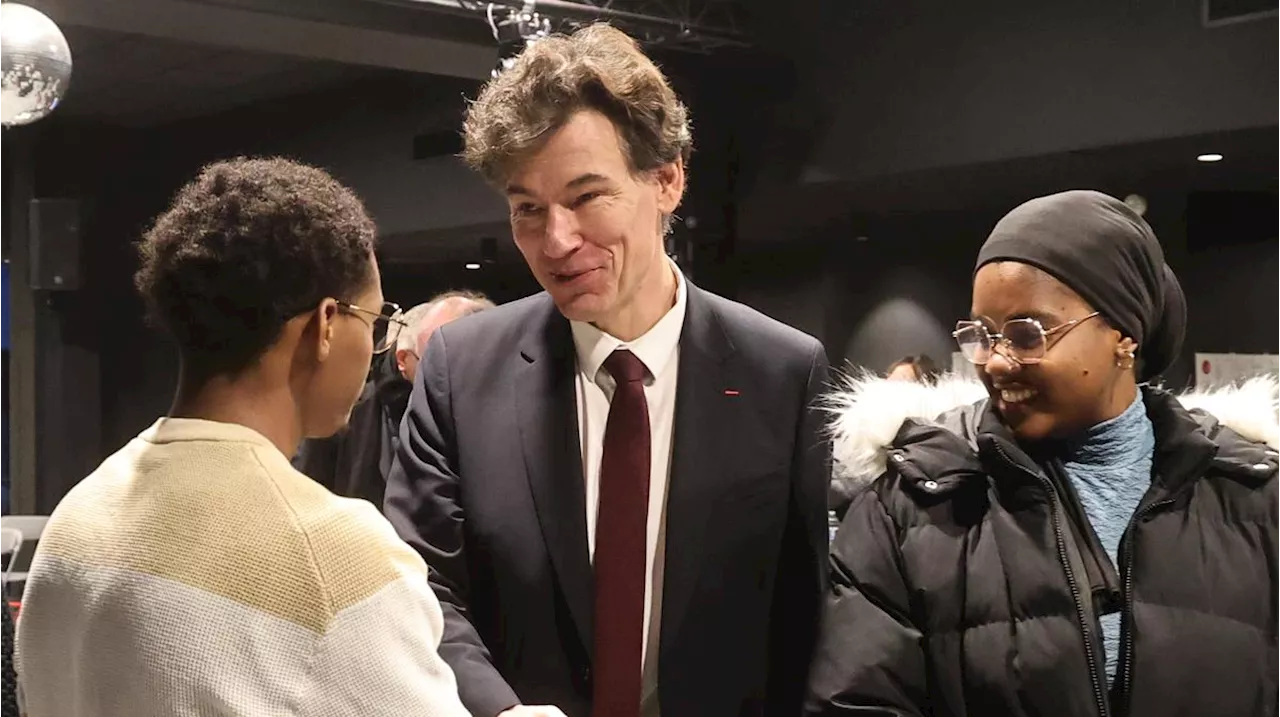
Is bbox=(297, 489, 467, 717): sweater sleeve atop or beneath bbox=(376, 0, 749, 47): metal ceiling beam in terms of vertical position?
beneath

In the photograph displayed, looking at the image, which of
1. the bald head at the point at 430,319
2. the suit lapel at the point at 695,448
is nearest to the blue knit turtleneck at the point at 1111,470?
the suit lapel at the point at 695,448

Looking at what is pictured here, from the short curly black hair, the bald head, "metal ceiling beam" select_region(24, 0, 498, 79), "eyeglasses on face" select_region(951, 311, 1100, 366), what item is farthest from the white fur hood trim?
"metal ceiling beam" select_region(24, 0, 498, 79)

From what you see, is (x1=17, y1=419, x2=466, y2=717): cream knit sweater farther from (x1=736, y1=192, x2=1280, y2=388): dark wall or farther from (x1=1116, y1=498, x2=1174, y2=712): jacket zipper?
(x1=736, y1=192, x2=1280, y2=388): dark wall

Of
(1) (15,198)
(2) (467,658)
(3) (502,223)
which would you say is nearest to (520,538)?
(2) (467,658)

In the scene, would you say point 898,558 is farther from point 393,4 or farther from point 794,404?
point 393,4

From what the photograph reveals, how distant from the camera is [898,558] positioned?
4.98 feet

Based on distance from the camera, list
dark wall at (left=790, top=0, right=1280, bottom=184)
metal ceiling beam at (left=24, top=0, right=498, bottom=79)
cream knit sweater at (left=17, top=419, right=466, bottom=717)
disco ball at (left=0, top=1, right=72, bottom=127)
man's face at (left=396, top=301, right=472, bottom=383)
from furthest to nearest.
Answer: metal ceiling beam at (left=24, top=0, right=498, bottom=79), dark wall at (left=790, top=0, right=1280, bottom=184), man's face at (left=396, top=301, right=472, bottom=383), disco ball at (left=0, top=1, right=72, bottom=127), cream knit sweater at (left=17, top=419, right=466, bottom=717)

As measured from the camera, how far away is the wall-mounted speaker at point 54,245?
8.05m

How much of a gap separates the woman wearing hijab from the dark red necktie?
A: 0.76ft

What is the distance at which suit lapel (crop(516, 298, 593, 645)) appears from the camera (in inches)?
59.7

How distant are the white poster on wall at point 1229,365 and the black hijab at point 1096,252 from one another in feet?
17.9

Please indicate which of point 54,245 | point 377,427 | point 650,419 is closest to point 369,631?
point 650,419

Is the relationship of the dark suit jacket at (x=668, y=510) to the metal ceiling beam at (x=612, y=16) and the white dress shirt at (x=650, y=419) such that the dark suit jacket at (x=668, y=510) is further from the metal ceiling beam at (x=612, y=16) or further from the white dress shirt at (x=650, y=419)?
the metal ceiling beam at (x=612, y=16)

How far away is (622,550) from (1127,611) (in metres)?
0.59
